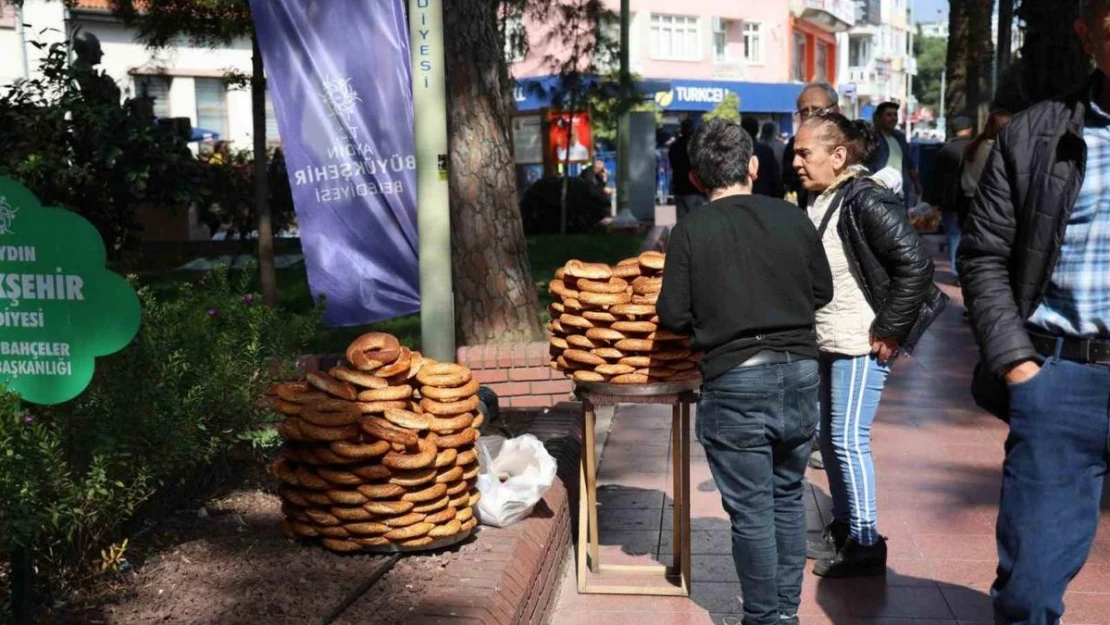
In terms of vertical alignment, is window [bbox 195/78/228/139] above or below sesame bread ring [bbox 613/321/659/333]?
above

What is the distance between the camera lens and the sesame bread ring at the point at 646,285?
480 cm

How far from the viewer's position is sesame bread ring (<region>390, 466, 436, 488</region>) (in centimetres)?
423

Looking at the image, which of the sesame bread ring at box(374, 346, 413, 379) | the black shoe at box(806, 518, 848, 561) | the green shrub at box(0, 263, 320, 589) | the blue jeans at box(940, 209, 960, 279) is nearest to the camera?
the green shrub at box(0, 263, 320, 589)

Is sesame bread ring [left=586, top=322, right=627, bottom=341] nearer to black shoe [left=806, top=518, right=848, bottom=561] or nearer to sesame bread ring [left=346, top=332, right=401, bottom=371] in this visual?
sesame bread ring [left=346, top=332, right=401, bottom=371]

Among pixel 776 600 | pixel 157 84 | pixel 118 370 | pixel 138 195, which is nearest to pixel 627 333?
pixel 776 600

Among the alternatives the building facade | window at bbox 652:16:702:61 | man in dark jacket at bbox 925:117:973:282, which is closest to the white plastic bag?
man in dark jacket at bbox 925:117:973:282

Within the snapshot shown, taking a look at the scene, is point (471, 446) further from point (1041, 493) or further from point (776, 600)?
point (1041, 493)

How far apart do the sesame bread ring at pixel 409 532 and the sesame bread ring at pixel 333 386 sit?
46 centimetres

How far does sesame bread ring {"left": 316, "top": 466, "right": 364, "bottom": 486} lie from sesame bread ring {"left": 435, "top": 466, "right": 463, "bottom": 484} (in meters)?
0.27

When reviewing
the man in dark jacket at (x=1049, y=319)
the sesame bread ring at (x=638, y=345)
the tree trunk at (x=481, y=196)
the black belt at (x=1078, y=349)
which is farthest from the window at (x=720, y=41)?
the black belt at (x=1078, y=349)

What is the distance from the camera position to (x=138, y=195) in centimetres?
930

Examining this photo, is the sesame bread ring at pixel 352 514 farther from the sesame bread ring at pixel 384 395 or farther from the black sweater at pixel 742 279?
the black sweater at pixel 742 279

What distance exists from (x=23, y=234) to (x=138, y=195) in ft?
20.1

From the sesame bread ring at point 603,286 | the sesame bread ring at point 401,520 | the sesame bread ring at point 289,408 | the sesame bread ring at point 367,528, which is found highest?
the sesame bread ring at point 603,286
